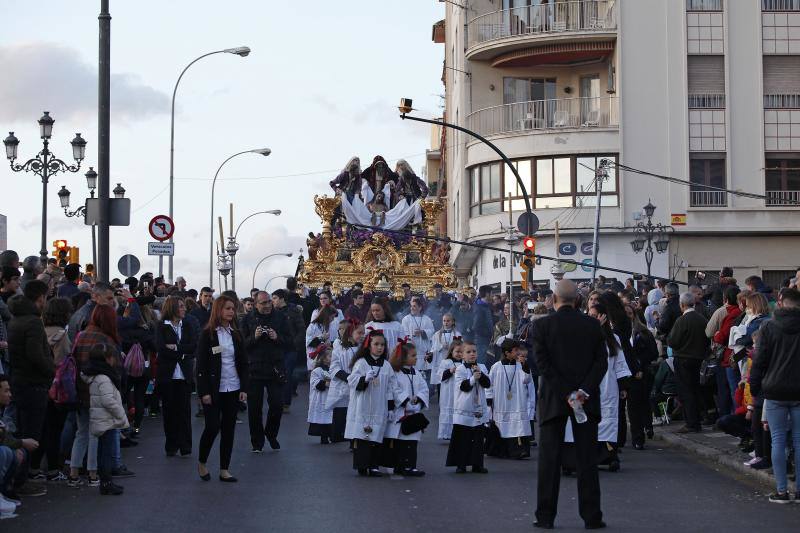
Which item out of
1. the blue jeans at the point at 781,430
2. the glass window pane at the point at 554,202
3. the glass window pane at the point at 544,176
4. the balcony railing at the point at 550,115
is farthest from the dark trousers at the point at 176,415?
the balcony railing at the point at 550,115

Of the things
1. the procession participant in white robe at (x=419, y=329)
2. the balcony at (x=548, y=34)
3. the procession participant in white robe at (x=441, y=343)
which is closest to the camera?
the procession participant in white robe at (x=441, y=343)

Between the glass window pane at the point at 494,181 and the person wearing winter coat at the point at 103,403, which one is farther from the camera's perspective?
the glass window pane at the point at 494,181

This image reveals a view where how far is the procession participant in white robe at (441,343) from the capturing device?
23.8 m

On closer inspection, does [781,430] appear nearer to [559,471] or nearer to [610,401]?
[559,471]

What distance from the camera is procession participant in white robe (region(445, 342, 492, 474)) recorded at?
48.8 ft

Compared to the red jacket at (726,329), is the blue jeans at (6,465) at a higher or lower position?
lower

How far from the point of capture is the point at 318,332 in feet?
69.3

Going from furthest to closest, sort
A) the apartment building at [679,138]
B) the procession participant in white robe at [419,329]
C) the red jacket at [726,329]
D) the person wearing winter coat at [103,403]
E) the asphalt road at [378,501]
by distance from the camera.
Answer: the apartment building at [679,138], the procession participant in white robe at [419,329], the red jacket at [726,329], the person wearing winter coat at [103,403], the asphalt road at [378,501]

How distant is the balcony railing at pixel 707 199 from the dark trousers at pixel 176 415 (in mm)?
28848

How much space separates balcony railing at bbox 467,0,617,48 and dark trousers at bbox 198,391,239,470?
31.8 metres

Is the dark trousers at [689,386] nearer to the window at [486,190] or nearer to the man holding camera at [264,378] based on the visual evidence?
the man holding camera at [264,378]

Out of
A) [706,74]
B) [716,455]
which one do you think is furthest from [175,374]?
[706,74]

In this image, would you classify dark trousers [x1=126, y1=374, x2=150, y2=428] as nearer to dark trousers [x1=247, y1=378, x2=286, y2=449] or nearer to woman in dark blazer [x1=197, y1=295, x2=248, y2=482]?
dark trousers [x1=247, y1=378, x2=286, y2=449]

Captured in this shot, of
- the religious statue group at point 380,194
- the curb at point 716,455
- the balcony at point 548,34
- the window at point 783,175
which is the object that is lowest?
the curb at point 716,455
